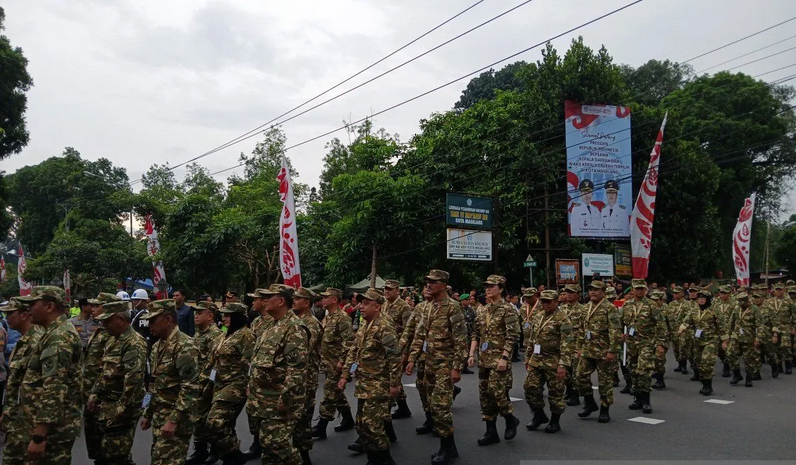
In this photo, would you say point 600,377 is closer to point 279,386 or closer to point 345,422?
point 345,422

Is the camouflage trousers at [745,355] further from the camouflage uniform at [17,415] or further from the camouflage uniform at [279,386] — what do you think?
the camouflage uniform at [17,415]

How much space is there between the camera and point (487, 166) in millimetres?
27062

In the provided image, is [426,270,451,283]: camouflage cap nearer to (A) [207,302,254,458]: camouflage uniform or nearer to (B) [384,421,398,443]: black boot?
(B) [384,421,398,443]: black boot

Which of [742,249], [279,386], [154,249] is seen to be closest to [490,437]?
[279,386]

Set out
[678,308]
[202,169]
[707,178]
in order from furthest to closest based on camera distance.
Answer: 1. [202,169]
2. [707,178]
3. [678,308]

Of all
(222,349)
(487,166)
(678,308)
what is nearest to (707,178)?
(487,166)

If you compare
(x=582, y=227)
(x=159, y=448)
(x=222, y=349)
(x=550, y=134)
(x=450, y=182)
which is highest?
(x=550, y=134)

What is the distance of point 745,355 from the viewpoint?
506 inches

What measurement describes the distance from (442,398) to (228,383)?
7.64 ft

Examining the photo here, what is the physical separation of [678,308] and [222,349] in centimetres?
1115

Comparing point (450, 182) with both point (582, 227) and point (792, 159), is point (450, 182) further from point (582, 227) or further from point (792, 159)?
point (792, 159)

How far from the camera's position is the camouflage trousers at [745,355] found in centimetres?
1279

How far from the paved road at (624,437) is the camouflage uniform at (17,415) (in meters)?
2.14

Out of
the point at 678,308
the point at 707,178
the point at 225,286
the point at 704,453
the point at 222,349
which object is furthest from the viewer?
the point at 707,178
